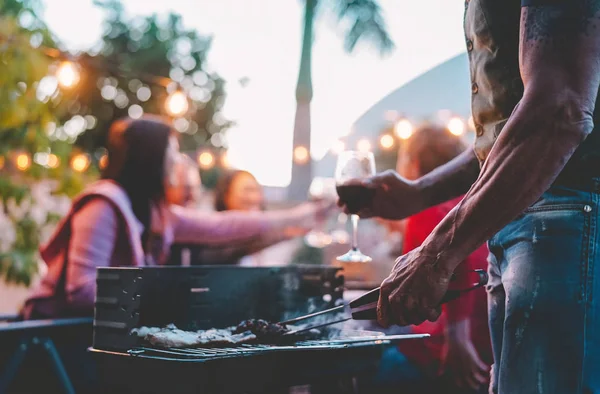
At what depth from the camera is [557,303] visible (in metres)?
1.58

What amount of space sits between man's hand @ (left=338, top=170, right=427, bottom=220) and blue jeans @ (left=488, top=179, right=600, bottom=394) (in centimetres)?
82

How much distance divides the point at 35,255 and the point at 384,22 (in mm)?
12406

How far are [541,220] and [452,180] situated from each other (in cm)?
75

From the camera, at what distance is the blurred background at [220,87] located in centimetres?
646

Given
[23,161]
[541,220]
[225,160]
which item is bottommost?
[541,220]

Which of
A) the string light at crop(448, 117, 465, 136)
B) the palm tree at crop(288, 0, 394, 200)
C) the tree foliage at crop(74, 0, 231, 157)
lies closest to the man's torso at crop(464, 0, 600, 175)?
the string light at crop(448, 117, 465, 136)

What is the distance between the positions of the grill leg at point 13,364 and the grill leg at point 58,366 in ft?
0.33

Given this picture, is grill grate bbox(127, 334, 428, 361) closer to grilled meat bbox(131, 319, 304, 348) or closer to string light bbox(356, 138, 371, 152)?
grilled meat bbox(131, 319, 304, 348)

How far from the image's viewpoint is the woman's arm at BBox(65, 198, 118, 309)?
12.5 ft

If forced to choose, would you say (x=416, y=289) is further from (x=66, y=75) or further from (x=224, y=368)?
(x=66, y=75)

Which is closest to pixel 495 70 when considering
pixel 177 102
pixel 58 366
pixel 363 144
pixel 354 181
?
pixel 354 181

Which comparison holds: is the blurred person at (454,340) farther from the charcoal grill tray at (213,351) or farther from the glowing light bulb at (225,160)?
the glowing light bulb at (225,160)

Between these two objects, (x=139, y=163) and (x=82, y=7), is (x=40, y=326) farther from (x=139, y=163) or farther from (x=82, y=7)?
(x=82, y=7)

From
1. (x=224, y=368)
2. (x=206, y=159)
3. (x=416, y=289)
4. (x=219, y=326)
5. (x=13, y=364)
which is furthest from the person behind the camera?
(x=206, y=159)
